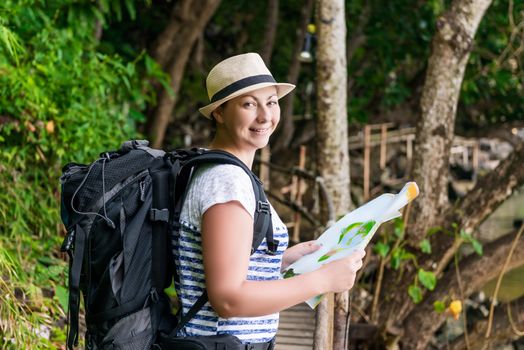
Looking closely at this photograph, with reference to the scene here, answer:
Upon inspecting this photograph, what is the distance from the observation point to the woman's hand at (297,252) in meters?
2.06

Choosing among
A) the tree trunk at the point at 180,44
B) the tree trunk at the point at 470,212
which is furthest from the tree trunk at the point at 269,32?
the tree trunk at the point at 470,212

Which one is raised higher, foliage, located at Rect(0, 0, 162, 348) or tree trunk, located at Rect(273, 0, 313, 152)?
tree trunk, located at Rect(273, 0, 313, 152)

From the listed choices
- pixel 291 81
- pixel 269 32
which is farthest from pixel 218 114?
pixel 291 81

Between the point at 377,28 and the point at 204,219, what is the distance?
869cm

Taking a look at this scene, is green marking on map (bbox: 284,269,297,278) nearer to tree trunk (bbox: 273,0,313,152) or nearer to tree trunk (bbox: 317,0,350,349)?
tree trunk (bbox: 317,0,350,349)

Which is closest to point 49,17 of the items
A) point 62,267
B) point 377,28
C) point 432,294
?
point 62,267

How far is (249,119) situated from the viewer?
182 centimetres

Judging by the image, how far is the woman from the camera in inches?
63.2

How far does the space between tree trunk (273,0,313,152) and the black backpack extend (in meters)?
7.92

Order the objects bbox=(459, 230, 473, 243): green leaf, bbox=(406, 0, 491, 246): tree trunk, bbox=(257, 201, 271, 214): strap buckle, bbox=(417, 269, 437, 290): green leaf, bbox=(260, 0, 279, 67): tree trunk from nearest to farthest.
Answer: bbox=(257, 201, 271, 214): strap buckle < bbox=(417, 269, 437, 290): green leaf < bbox=(459, 230, 473, 243): green leaf < bbox=(406, 0, 491, 246): tree trunk < bbox=(260, 0, 279, 67): tree trunk

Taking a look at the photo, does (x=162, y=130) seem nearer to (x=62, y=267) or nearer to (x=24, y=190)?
(x=24, y=190)

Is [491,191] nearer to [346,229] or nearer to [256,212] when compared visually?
[346,229]

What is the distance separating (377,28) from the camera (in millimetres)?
9984

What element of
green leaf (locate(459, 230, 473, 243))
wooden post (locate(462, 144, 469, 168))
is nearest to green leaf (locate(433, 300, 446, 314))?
green leaf (locate(459, 230, 473, 243))
